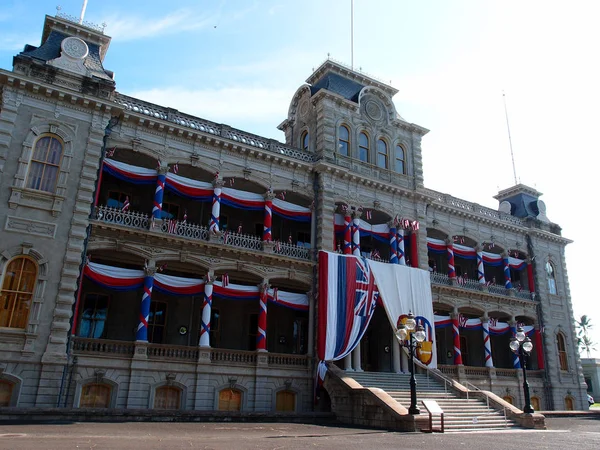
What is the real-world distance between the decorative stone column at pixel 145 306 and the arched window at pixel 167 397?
219 cm

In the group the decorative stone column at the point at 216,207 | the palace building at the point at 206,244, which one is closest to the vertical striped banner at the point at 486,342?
the palace building at the point at 206,244

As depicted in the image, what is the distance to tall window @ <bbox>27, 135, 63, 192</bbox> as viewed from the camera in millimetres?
20547

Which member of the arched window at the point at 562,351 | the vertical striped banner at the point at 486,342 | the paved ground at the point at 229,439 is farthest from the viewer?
the arched window at the point at 562,351

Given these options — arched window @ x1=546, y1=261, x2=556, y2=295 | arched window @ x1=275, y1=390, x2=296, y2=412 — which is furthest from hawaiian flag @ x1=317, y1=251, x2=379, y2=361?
arched window @ x1=546, y1=261, x2=556, y2=295

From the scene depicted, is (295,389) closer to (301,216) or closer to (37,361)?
(301,216)

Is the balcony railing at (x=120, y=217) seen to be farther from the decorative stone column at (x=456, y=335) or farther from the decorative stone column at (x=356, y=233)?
the decorative stone column at (x=456, y=335)

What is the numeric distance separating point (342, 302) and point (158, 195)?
10.2m

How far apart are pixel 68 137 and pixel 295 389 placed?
14983 millimetres

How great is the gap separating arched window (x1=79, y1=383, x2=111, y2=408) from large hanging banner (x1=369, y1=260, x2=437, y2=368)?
1391 cm

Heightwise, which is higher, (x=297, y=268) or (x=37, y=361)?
(x=297, y=268)

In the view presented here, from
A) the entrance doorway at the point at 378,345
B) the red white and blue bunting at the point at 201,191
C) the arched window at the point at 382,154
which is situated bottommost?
the entrance doorway at the point at 378,345

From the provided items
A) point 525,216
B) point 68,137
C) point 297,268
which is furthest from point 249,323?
point 525,216

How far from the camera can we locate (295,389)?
23594mm

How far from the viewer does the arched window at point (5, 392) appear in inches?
704
